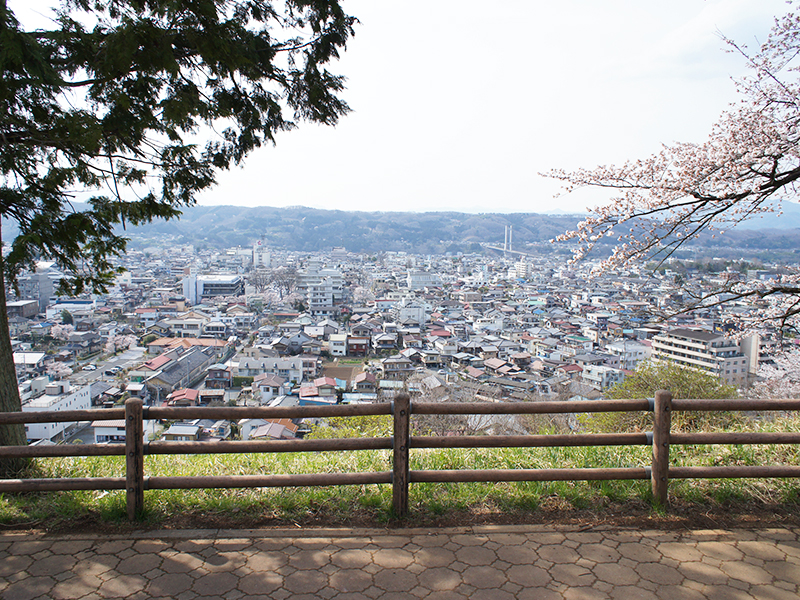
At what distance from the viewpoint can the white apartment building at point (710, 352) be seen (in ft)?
52.7

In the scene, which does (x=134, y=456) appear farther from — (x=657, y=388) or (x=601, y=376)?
(x=601, y=376)

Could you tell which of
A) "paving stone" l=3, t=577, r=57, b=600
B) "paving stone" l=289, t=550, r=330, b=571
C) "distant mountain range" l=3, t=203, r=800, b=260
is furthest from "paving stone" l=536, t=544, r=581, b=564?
"distant mountain range" l=3, t=203, r=800, b=260

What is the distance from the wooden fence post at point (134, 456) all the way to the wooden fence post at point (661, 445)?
297 centimetres

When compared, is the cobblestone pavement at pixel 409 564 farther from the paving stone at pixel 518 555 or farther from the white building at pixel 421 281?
the white building at pixel 421 281

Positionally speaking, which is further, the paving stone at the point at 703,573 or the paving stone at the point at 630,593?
the paving stone at the point at 703,573

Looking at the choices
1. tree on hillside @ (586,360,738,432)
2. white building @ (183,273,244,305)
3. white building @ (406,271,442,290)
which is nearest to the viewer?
tree on hillside @ (586,360,738,432)

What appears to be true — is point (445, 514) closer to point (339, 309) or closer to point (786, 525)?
point (786, 525)

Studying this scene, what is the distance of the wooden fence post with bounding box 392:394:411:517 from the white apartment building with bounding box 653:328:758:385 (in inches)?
581

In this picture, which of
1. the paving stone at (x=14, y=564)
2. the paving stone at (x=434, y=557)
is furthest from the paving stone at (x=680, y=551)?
the paving stone at (x=14, y=564)

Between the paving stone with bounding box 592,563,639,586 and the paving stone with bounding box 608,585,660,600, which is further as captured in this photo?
the paving stone with bounding box 592,563,639,586

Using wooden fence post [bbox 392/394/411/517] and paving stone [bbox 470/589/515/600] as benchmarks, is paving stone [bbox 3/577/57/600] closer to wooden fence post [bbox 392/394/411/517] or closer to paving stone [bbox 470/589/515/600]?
wooden fence post [bbox 392/394/411/517]

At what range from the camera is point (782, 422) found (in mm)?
4539

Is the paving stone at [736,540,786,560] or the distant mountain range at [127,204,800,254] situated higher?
the distant mountain range at [127,204,800,254]

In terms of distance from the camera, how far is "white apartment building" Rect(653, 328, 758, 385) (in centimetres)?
1608
